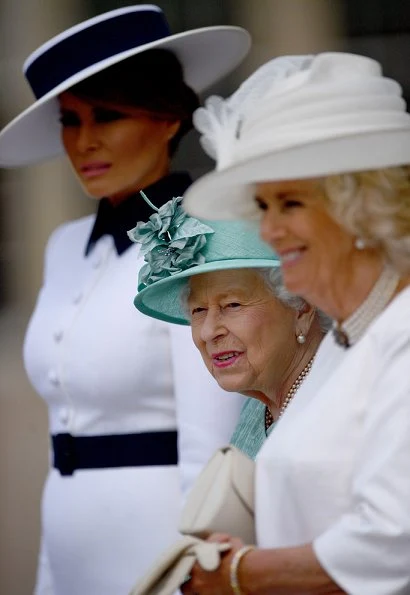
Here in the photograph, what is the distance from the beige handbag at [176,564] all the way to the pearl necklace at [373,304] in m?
0.37

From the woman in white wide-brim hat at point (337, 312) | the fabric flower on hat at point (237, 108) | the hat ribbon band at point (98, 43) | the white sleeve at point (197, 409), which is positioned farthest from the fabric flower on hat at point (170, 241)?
the hat ribbon band at point (98, 43)

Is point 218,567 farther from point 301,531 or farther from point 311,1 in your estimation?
point 311,1


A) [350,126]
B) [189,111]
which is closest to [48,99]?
[189,111]

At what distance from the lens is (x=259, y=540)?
230 cm

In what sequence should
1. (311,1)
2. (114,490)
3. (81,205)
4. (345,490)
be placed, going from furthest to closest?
(81,205) < (311,1) < (114,490) < (345,490)

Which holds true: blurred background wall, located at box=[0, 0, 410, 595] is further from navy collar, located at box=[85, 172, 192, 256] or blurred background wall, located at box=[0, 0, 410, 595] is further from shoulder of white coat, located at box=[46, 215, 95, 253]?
navy collar, located at box=[85, 172, 192, 256]

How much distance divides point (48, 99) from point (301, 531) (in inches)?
79.9

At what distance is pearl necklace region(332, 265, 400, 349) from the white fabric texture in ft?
4.10

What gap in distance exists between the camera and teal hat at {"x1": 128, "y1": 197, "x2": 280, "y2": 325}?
2.97 metres

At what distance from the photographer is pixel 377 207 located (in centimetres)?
217

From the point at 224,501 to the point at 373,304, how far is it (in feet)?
1.24

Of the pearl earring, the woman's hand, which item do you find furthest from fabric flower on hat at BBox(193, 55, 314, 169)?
the woman's hand

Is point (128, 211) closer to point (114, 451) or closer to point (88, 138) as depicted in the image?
point (88, 138)

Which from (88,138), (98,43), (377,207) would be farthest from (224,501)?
(98,43)
